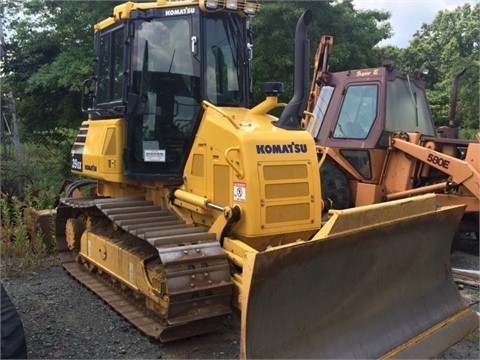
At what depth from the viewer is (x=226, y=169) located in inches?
171

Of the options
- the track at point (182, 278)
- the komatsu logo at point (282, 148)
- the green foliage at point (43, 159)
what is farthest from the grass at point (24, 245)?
the komatsu logo at point (282, 148)

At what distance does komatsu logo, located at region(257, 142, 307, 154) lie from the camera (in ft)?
13.8

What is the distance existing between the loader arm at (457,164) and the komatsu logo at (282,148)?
2.84m

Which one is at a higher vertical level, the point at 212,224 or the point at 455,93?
the point at 455,93

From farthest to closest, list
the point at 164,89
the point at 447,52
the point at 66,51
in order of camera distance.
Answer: the point at 447,52, the point at 66,51, the point at 164,89

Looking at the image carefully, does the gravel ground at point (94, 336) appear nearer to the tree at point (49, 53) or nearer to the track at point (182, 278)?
the track at point (182, 278)

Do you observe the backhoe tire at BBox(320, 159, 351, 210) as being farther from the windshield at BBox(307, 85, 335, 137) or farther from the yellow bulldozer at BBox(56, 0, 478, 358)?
the yellow bulldozer at BBox(56, 0, 478, 358)

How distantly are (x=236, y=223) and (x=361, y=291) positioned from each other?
110 cm

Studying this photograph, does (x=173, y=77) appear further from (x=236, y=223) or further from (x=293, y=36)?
(x=293, y=36)

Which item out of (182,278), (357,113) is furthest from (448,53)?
(182,278)

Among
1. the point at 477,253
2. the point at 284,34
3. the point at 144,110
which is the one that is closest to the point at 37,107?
the point at 284,34

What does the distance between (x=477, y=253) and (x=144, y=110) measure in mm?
5108

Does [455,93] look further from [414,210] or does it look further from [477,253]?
[414,210]

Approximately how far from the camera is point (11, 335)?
3389mm
